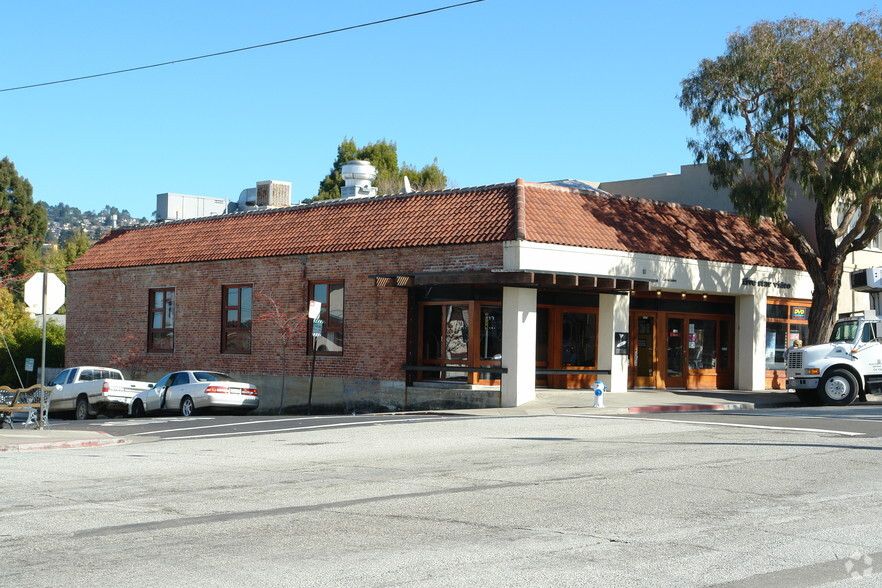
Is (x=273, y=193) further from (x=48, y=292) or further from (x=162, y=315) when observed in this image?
(x=48, y=292)

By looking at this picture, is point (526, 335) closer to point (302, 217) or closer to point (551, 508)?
point (302, 217)

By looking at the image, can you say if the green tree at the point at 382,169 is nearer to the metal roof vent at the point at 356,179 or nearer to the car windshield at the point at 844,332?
the metal roof vent at the point at 356,179

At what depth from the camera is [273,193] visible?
3938 cm

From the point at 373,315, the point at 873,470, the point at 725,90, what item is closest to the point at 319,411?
the point at 373,315

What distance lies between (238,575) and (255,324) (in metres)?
24.9

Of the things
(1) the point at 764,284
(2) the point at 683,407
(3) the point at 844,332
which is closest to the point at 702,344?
(1) the point at 764,284

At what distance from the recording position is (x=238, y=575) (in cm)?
723

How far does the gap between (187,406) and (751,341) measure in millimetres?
17139

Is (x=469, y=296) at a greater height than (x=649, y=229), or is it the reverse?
(x=649, y=229)

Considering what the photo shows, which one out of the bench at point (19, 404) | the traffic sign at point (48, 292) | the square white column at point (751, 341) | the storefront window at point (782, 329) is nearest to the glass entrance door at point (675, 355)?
the square white column at point (751, 341)

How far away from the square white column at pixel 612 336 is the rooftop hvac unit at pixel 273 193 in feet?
53.0

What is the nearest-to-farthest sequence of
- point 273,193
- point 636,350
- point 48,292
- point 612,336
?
point 48,292, point 612,336, point 636,350, point 273,193

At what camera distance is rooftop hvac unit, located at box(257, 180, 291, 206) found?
39.3 metres

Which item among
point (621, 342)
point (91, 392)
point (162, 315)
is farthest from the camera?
point (162, 315)
